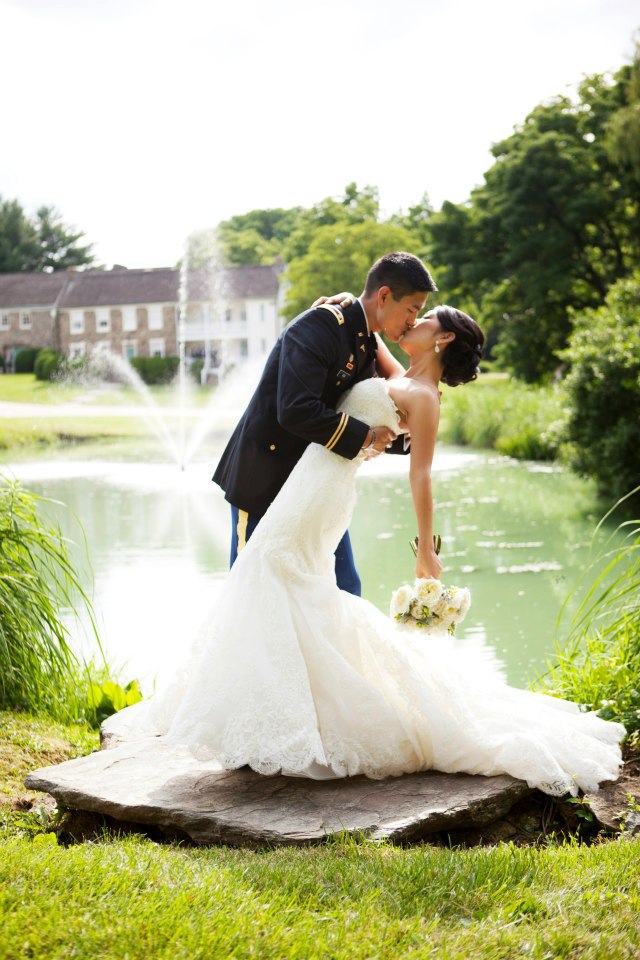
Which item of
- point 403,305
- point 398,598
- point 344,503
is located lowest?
point 398,598

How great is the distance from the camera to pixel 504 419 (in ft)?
63.2

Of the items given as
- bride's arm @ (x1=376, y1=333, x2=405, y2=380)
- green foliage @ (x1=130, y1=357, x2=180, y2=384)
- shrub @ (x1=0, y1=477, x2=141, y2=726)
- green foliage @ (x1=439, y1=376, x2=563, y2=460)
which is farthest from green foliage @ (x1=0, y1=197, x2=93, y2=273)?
bride's arm @ (x1=376, y1=333, x2=405, y2=380)

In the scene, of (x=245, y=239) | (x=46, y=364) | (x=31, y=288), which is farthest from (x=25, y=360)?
(x=245, y=239)

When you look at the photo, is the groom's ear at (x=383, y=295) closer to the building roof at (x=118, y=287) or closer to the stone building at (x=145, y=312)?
the stone building at (x=145, y=312)

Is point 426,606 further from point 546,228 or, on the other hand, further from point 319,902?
point 546,228

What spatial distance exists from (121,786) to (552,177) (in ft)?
69.9

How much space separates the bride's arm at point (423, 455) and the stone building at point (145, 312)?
27837mm

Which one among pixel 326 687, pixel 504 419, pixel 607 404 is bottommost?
pixel 504 419

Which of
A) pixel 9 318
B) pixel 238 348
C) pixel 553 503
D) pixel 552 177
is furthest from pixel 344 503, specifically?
pixel 238 348

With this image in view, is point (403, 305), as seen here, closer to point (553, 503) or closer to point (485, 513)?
point (485, 513)

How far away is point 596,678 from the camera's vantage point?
4.11 m

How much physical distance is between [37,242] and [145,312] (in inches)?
162

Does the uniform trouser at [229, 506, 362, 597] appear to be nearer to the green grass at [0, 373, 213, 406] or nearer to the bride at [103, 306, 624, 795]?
the bride at [103, 306, 624, 795]

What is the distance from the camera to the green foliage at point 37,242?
31.5 metres
